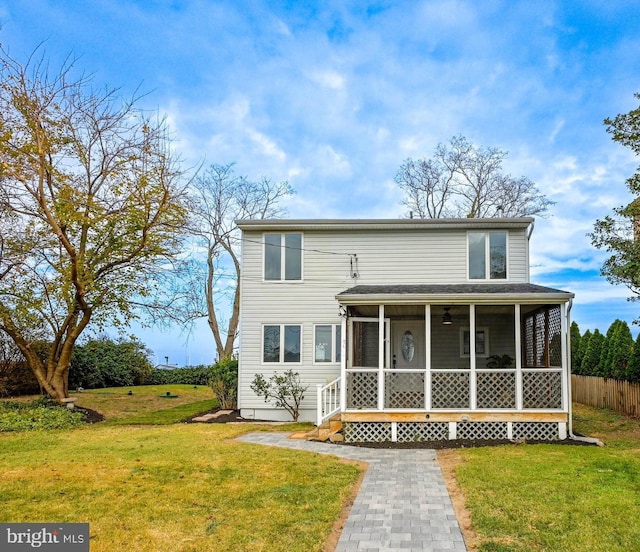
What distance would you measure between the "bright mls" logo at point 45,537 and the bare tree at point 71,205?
36.2ft

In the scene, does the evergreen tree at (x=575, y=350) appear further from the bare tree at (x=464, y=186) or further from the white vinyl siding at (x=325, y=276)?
the white vinyl siding at (x=325, y=276)

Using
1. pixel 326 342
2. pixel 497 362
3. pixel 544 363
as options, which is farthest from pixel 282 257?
pixel 544 363

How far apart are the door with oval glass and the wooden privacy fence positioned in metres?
6.27

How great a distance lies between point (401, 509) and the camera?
648cm

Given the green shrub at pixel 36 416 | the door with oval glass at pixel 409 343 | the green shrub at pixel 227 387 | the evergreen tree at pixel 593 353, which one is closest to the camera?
the green shrub at pixel 36 416

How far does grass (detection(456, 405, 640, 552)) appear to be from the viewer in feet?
17.6

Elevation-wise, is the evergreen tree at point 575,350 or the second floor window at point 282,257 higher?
the second floor window at point 282,257

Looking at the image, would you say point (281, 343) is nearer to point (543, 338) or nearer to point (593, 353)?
point (543, 338)

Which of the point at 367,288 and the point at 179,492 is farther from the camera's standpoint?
the point at 367,288

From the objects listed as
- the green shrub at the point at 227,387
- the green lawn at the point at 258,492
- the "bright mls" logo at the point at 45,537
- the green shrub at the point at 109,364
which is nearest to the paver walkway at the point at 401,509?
the green lawn at the point at 258,492

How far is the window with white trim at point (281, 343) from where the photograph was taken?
621 inches

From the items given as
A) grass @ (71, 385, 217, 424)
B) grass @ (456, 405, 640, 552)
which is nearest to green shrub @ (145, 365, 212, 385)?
grass @ (71, 385, 217, 424)

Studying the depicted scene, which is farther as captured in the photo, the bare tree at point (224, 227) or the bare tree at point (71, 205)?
the bare tree at point (224, 227)

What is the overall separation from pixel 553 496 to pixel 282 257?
35.3 feet
